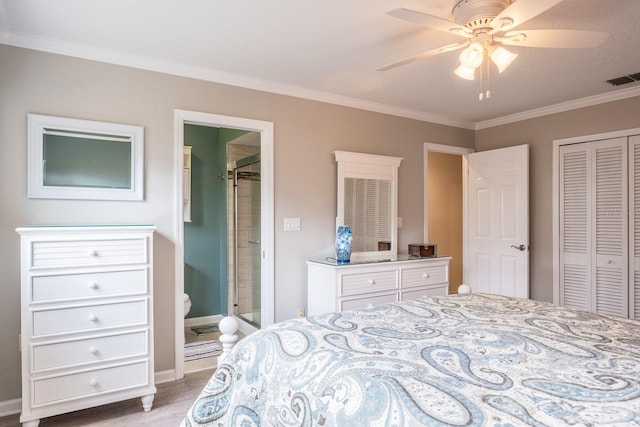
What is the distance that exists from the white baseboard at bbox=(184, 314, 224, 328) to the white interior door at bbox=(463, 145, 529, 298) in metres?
3.05

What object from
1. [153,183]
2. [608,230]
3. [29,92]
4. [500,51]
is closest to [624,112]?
[608,230]

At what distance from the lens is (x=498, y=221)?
4.44 m

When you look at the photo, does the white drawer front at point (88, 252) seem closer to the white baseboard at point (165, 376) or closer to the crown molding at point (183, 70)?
the white baseboard at point (165, 376)

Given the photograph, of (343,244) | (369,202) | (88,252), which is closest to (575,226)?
(369,202)

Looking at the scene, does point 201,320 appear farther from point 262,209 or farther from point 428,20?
point 428,20

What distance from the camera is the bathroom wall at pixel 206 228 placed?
4574mm

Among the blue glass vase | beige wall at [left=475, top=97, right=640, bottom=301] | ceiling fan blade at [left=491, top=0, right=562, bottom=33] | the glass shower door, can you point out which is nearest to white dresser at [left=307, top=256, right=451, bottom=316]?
the blue glass vase

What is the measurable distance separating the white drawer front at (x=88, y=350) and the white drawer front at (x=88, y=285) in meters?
0.27

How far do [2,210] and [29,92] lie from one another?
777 mm

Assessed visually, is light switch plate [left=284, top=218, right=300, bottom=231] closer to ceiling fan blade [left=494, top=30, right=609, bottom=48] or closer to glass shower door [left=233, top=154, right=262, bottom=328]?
glass shower door [left=233, top=154, right=262, bottom=328]

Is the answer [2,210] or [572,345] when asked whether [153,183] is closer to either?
[2,210]

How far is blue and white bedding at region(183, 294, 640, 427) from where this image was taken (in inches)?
36.3

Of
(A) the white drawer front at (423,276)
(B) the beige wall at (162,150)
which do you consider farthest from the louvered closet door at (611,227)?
(B) the beige wall at (162,150)

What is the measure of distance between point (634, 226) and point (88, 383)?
4.49 metres
